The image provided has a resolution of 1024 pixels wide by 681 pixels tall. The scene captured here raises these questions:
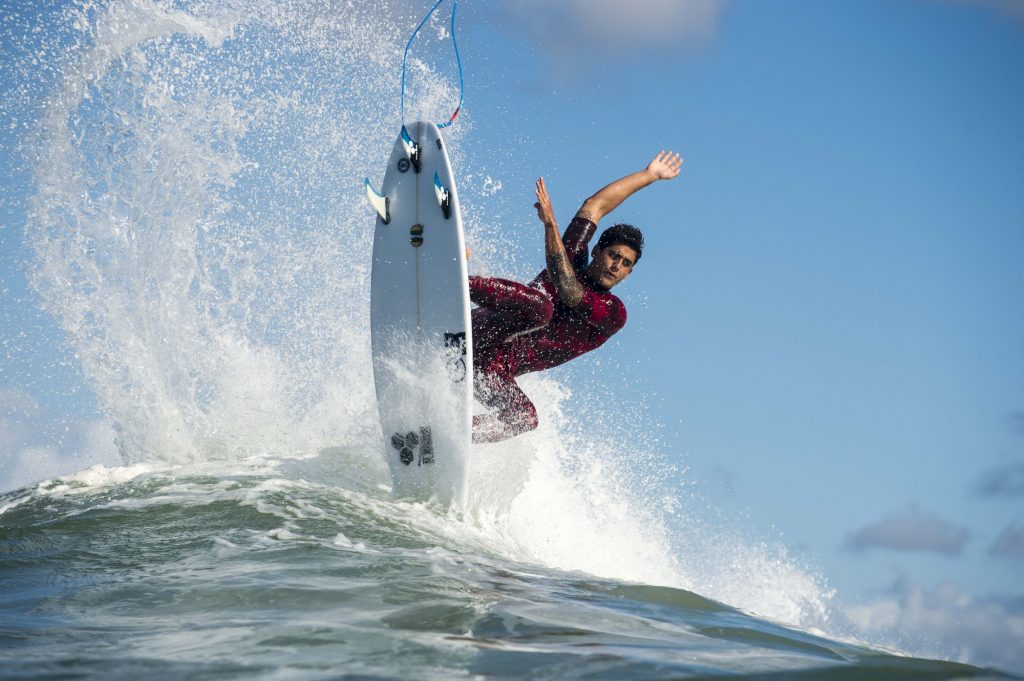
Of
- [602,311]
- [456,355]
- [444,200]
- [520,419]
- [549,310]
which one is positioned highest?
[444,200]

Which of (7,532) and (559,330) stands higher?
(559,330)

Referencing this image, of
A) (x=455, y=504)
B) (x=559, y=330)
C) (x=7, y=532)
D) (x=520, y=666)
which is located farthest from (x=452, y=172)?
(x=520, y=666)

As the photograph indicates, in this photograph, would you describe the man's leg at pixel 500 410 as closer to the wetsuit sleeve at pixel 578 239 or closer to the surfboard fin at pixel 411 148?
the wetsuit sleeve at pixel 578 239

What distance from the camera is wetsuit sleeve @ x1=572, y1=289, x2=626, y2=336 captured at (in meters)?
6.86

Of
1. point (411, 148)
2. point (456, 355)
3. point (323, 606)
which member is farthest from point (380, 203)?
point (323, 606)

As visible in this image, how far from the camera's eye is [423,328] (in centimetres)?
704

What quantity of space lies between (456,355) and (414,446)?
2.77ft

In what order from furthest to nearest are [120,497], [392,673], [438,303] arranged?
[438,303] → [120,497] → [392,673]

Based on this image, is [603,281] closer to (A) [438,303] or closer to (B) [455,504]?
(A) [438,303]

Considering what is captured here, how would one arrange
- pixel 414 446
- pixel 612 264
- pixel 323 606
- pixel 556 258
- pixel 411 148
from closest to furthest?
pixel 323 606
pixel 556 258
pixel 612 264
pixel 414 446
pixel 411 148

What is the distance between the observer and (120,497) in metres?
6.52

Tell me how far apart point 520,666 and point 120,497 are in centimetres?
456

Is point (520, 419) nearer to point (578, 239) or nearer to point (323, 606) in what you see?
point (578, 239)

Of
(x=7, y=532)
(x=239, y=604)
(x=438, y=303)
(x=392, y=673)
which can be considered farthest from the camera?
(x=438, y=303)
